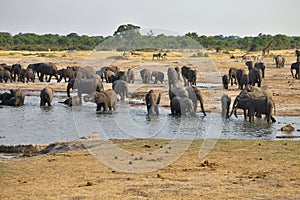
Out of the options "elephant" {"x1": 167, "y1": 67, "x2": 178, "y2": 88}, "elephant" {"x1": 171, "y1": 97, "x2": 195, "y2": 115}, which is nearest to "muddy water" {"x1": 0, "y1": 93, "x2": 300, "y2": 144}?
"elephant" {"x1": 171, "y1": 97, "x2": 195, "y2": 115}

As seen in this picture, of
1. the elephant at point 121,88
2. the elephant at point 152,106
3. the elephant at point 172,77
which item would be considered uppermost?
the elephant at point 172,77

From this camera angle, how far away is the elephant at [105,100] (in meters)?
24.7

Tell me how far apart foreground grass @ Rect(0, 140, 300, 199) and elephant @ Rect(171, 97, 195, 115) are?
825cm

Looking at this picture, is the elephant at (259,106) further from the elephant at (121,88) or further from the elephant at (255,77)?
the elephant at (255,77)

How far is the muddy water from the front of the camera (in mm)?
18281

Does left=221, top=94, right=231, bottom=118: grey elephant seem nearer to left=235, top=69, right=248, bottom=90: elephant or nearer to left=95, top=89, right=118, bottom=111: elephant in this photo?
left=95, top=89, right=118, bottom=111: elephant

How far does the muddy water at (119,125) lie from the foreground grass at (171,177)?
11.8ft

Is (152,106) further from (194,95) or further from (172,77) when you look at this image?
(172,77)

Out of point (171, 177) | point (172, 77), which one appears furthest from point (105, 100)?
point (171, 177)

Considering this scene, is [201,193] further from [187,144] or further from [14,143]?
[14,143]

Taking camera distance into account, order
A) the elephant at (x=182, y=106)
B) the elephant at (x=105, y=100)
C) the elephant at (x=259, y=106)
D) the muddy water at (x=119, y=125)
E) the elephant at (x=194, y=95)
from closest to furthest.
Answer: the muddy water at (x=119, y=125) → the elephant at (x=259, y=106) → the elephant at (x=182, y=106) → the elephant at (x=194, y=95) → the elephant at (x=105, y=100)

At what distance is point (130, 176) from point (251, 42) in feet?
271


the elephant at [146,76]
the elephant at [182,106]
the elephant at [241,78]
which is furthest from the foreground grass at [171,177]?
the elephant at [146,76]

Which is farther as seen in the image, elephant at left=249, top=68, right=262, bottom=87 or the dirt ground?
elephant at left=249, top=68, right=262, bottom=87
